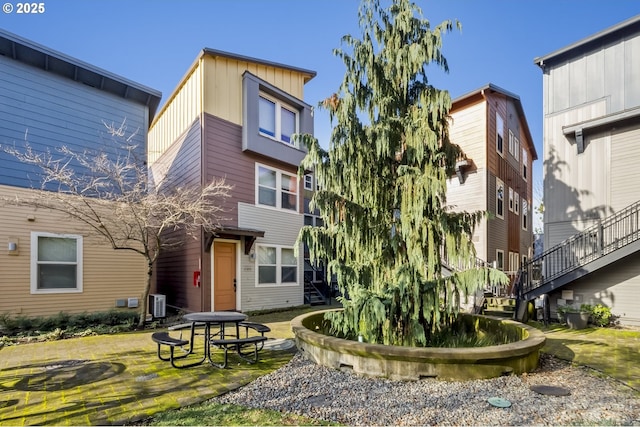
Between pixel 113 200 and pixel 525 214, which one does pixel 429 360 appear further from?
pixel 525 214

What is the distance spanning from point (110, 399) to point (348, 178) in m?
4.61

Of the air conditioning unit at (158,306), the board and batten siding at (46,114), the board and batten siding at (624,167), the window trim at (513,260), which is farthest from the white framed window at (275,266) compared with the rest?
the window trim at (513,260)

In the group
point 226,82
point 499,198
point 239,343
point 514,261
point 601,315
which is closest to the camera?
point 239,343

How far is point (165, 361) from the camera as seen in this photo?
563 centimetres

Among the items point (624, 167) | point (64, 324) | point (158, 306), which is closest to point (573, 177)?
point (624, 167)

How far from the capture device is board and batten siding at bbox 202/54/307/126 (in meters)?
10.7

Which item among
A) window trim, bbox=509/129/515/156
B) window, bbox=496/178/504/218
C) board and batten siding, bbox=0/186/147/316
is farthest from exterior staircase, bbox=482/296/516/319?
board and batten siding, bbox=0/186/147/316

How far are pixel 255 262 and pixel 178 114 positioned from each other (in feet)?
19.3

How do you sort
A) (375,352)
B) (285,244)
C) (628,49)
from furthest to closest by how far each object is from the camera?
(285,244) → (628,49) → (375,352)

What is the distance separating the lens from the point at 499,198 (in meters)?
15.2

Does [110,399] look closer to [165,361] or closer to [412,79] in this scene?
[165,361]

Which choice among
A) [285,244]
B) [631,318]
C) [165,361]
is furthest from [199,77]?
[631,318]

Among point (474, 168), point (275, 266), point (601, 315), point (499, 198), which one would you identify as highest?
point (474, 168)

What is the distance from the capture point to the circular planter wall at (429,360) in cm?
458
